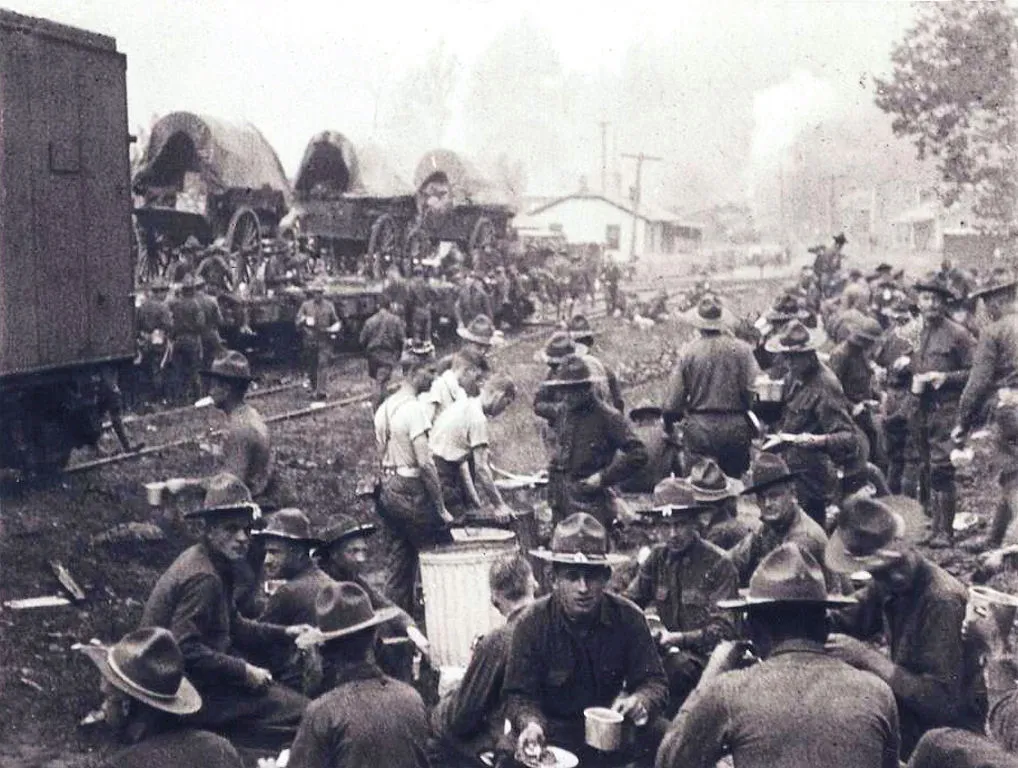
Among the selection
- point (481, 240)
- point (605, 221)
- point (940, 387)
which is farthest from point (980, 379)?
point (605, 221)

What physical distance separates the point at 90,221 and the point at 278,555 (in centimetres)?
645

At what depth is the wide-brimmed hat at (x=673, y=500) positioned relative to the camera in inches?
237

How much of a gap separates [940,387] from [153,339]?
9682 millimetres

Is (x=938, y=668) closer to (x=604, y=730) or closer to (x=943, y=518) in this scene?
(x=604, y=730)

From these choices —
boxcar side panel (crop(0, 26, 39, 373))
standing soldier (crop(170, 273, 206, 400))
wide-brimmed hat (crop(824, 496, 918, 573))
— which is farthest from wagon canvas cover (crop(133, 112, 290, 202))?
wide-brimmed hat (crop(824, 496, 918, 573))

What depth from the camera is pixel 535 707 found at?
4.67 m

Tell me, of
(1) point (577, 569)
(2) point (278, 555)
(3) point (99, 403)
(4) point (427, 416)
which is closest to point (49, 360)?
(3) point (99, 403)

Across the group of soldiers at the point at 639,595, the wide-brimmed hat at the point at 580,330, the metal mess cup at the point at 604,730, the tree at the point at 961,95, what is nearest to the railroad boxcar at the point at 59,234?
the group of soldiers at the point at 639,595

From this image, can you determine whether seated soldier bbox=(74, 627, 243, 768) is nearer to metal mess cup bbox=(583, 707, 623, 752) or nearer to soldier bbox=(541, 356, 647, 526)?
metal mess cup bbox=(583, 707, 623, 752)

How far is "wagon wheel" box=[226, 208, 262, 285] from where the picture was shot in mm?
20375

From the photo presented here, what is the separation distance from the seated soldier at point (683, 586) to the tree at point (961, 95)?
1049cm

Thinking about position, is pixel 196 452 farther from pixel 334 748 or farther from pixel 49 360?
→ pixel 334 748

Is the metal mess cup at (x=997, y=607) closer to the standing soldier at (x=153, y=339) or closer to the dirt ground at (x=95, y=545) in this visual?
the dirt ground at (x=95, y=545)

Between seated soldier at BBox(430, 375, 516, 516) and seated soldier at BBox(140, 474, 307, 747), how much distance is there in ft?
8.69
